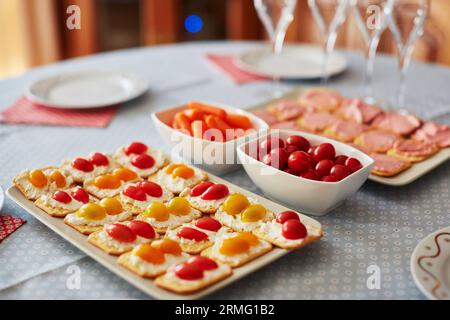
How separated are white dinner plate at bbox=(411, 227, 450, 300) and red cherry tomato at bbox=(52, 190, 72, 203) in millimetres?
626

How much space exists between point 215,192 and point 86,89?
0.88 metres

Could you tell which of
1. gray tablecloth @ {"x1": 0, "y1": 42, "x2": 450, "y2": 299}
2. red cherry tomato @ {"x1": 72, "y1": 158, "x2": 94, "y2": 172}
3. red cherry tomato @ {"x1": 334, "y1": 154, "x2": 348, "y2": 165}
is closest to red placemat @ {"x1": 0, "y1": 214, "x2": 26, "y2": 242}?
gray tablecloth @ {"x1": 0, "y1": 42, "x2": 450, "y2": 299}

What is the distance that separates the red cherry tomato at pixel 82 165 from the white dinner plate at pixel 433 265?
67cm

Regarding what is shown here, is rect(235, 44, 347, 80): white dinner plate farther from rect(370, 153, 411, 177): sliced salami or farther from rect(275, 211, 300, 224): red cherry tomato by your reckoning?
rect(275, 211, 300, 224): red cherry tomato

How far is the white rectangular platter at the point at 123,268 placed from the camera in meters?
0.87

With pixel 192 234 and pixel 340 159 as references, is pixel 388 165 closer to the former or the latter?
pixel 340 159

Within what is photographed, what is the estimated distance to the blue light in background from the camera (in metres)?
3.50

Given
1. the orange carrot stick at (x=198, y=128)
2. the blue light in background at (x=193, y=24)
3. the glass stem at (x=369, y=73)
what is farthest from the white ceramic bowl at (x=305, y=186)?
the blue light in background at (x=193, y=24)

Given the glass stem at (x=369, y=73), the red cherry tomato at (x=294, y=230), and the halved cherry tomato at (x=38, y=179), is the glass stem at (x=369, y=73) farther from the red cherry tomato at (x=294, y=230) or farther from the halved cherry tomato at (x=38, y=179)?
the halved cherry tomato at (x=38, y=179)

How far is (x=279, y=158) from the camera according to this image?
1.16m

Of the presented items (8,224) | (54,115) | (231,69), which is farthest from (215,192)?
(231,69)

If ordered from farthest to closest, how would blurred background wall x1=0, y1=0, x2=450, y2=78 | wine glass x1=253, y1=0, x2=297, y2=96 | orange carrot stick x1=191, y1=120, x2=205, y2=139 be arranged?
blurred background wall x1=0, y1=0, x2=450, y2=78 < wine glass x1=253, y1=0, x2=297, y2=96 < orange carrot stick x1=191, y1=120, x2=205, y2=139

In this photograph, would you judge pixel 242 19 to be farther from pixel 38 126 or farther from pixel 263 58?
pixel 38 126

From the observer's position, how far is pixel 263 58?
213cm
